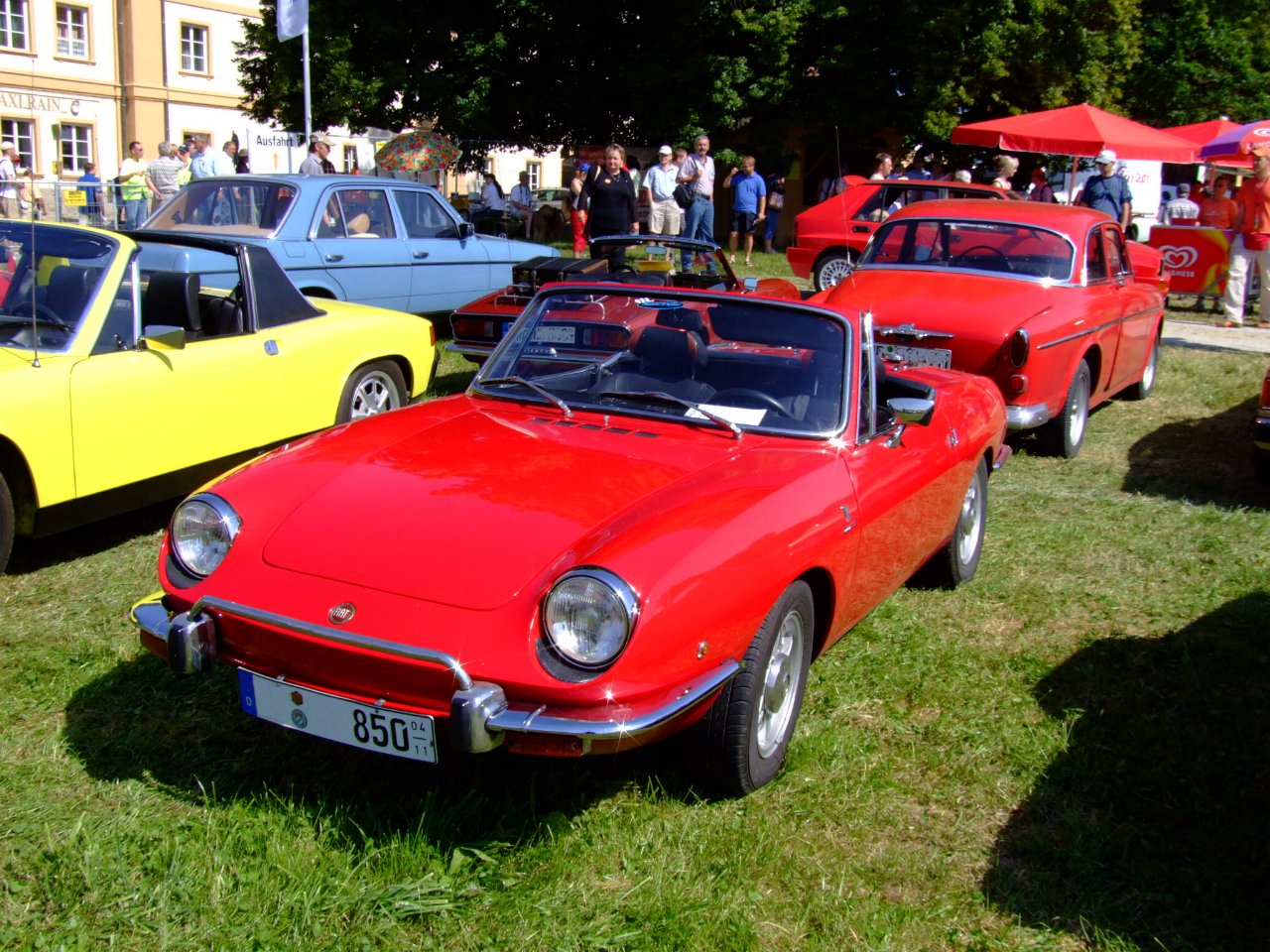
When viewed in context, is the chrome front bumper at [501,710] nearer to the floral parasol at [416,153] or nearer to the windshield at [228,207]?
the windshield at [228,207]

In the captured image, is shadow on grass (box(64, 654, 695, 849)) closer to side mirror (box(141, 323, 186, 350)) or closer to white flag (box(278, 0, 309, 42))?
side mirror (box(141, 323, 186, 350))

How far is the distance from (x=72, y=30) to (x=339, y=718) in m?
42.5

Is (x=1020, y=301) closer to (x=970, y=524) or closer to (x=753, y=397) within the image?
(x=970, y=524)

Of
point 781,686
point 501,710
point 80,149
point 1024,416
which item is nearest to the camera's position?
point 501,710

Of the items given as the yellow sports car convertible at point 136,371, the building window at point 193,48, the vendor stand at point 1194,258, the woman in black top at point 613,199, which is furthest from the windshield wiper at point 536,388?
the building window at point 193,48

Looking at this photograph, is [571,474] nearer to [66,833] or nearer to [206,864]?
[206,864]

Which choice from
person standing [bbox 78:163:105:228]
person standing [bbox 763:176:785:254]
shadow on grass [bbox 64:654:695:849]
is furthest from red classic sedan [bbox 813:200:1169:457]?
person standing [bbox 763:176:785:254]

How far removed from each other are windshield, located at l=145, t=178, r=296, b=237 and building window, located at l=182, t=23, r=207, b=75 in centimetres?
3640

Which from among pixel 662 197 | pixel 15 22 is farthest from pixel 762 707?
pixel 15 22

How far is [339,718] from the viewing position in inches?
117

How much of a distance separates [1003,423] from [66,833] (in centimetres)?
420

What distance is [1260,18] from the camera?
Result: 27.5 meters

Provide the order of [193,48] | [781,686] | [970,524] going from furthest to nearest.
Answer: [193,48]
[970,524]
[781,686]

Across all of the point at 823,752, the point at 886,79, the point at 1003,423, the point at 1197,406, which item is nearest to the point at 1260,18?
the point at 886,79
